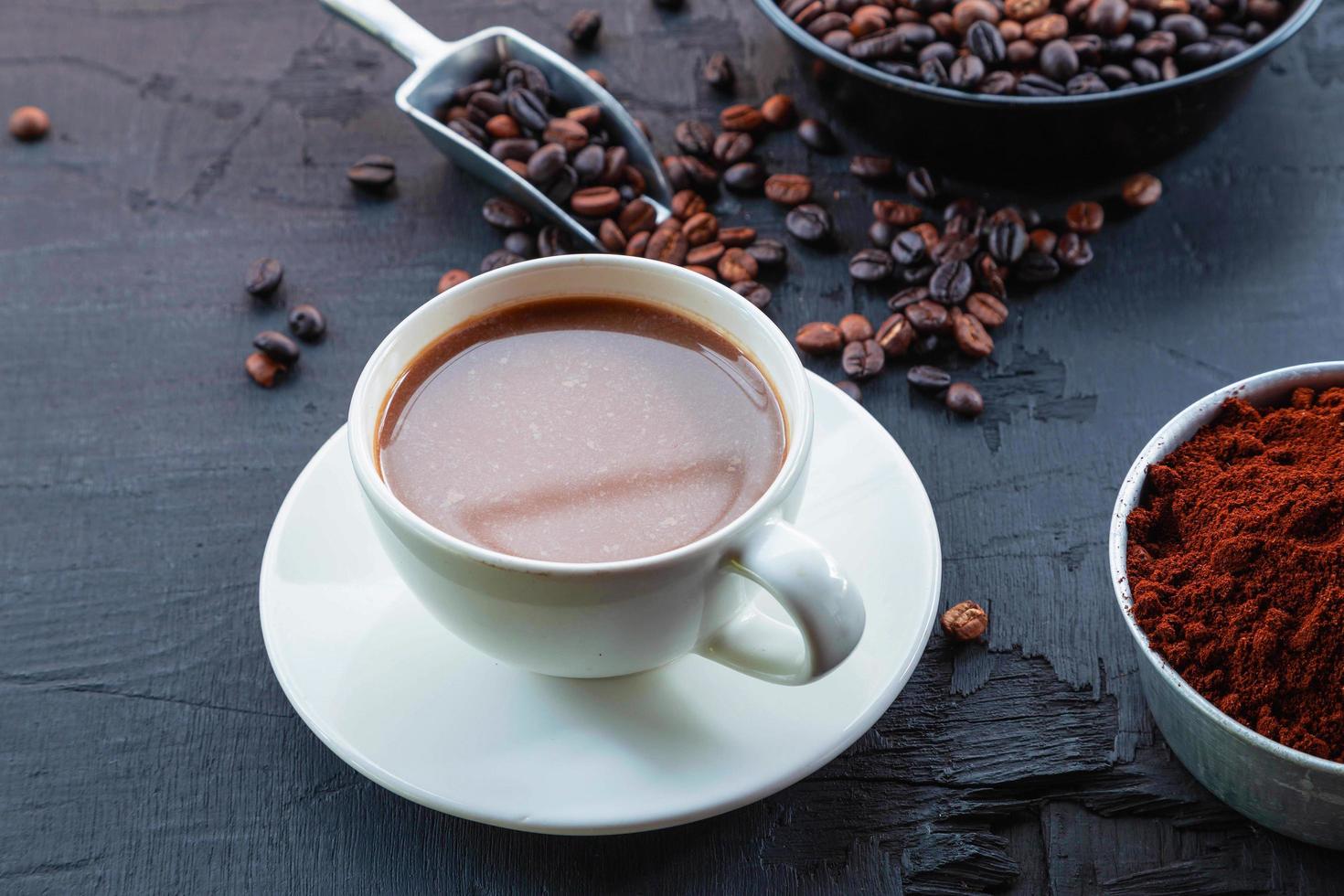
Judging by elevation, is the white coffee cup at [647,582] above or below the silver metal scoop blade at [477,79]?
above

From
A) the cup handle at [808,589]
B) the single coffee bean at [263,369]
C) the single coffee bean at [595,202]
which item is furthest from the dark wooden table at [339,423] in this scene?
the cup handle at [808,589]

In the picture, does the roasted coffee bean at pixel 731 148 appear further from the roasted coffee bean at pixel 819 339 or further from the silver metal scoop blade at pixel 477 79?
the roasted coffee bean at pixel 819 339

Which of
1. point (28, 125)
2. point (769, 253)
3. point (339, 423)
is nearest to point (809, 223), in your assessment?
point (769, 253)

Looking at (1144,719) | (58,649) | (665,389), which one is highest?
(665,389)

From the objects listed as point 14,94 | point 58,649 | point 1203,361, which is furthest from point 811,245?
point 14,94

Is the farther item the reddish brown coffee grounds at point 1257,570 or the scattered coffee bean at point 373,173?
the scattered coffee bean at point 373,173

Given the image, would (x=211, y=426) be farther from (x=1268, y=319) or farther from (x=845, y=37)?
(x=1268, y=319)

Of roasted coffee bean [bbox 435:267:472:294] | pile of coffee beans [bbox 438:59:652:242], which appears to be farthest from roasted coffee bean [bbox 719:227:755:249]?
roasted coffee bean [bbox 435:267:472:294]
